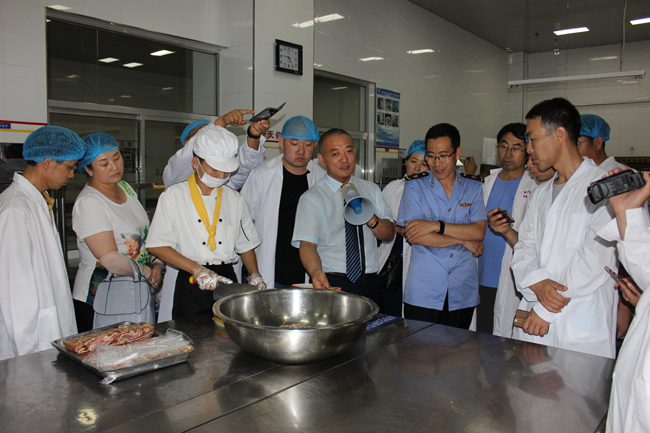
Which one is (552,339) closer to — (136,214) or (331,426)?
(331,426)

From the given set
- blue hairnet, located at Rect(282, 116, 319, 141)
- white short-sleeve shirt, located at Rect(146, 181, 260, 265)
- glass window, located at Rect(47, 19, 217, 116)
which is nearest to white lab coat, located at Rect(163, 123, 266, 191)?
blue hairnet, located at Rect(282, 116, 319, 141)

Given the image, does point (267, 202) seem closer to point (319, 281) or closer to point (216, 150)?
point (216, 150)

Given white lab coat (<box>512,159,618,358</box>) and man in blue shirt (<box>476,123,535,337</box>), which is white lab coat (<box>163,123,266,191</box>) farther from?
white lab coat (<box>512,159,618,358</box>)

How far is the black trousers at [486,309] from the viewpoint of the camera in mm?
2945

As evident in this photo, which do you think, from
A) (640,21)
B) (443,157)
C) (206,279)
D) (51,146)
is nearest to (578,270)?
(443,157)

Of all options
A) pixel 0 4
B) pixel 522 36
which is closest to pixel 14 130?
pixel 0 4

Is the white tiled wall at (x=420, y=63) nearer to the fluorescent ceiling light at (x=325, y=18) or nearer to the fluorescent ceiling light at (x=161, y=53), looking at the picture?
the fluorescent ceiling light at (x=325, y=18)

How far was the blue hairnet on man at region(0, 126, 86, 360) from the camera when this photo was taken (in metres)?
1.86

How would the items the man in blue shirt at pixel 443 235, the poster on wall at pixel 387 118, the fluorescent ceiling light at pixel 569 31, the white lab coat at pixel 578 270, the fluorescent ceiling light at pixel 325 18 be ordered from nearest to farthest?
the white lab coat at pixel 578 270 → the man in blue shirt at pixel 443 235 → the fluorescent ceiling light at pixel 325 18 → the fluorescent ceiling light at pixel 569 31 → the poster on wall at pixel 387 118

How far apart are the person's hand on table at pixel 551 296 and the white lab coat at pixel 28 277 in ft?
6.71

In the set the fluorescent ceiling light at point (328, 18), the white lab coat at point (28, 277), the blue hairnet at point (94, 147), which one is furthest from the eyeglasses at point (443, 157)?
the fluorescent ceiling light at point (328, 18)

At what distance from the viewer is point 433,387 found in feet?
4.02

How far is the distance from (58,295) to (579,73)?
671 centimetres

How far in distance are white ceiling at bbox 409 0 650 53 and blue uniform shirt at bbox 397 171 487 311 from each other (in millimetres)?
5065
